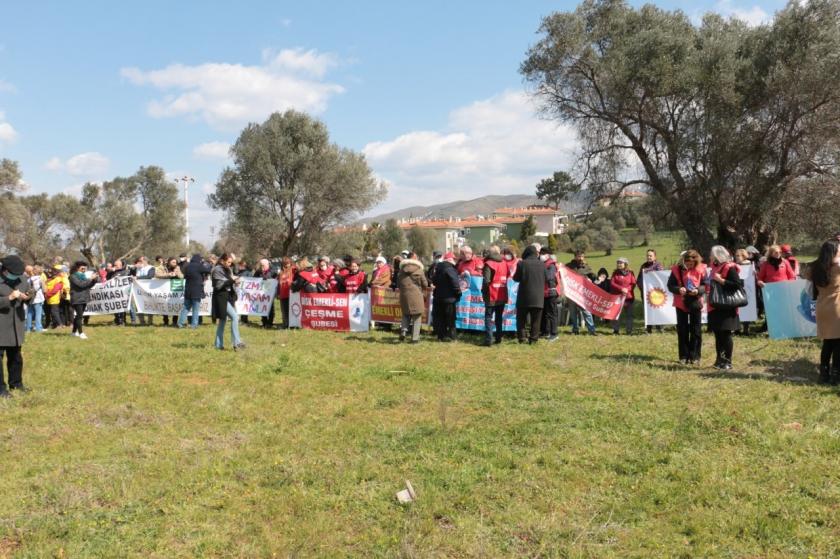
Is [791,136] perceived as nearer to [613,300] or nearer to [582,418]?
[613,300]

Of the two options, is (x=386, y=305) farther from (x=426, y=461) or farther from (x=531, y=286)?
(x=426, y=461)

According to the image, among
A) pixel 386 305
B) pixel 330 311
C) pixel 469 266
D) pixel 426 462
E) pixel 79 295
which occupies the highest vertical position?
pixel 469 266

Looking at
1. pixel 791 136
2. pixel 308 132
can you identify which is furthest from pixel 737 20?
pixel 308 132

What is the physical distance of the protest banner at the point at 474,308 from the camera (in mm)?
13750

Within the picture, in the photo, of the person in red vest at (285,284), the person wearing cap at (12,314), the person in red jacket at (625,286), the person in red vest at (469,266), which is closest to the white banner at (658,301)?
the person in red jacket at (625,286)

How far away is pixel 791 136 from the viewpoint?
57.8 ft

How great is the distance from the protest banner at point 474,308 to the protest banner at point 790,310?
494cm

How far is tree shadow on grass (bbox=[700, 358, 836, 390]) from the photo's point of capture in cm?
859

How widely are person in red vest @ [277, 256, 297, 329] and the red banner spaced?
671 cm

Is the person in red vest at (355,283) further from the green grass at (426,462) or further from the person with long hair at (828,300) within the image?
the person with long hair at (828,300)

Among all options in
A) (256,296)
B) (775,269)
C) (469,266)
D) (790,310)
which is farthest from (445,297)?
(775,269)

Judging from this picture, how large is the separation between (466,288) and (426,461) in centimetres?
842

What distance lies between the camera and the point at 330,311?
50.6ft

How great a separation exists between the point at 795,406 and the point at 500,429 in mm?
3434
